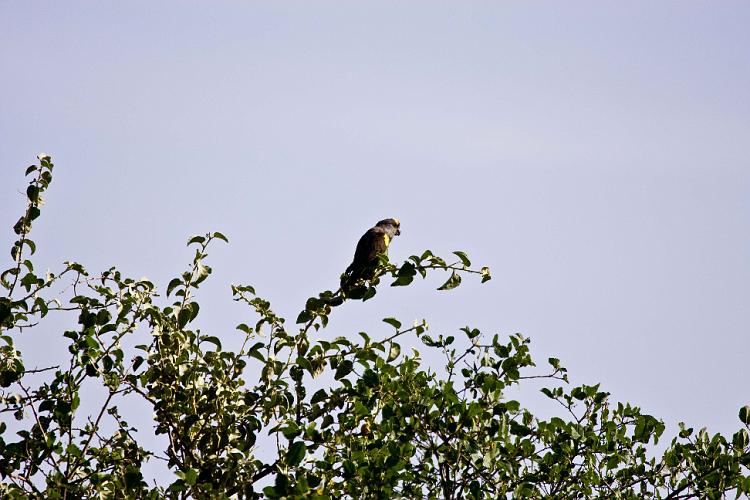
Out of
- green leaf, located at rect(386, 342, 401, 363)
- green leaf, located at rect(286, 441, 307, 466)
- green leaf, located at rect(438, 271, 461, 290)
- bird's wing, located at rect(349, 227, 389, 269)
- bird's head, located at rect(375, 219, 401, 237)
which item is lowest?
green leaf, located at rect(286, 441, 307, 466)

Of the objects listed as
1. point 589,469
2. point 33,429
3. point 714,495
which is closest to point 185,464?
point 33,429

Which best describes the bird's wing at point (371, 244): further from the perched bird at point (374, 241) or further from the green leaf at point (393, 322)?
the green leaf at point (393, 322)

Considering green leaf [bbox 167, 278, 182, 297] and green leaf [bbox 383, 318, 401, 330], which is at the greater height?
green leaf [bbox 167, 278, 182, 297]

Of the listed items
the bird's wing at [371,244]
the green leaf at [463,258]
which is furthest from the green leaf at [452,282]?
the bird's wing at [371,244]

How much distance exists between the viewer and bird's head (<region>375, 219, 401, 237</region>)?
27.3 ft

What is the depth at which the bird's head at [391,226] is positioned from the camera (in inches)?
327

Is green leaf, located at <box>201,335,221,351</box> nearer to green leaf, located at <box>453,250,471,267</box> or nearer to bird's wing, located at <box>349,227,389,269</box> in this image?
green leaf, located at <box>453,250,471,267</box>

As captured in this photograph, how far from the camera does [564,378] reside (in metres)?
5.23

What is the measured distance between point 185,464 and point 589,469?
6.77 ft

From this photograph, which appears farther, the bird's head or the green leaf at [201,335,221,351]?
Result: the bird's head

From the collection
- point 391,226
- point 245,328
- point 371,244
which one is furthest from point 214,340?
point 391,226

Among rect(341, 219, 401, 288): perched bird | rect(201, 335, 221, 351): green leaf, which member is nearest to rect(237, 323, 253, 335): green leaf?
rect(201, 335, 221, 351): green leaf

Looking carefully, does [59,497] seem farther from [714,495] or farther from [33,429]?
[714,495]

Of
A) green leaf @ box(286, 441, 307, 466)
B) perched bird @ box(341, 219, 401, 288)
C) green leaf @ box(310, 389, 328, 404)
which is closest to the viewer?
green leaf @ box(286, 441, 307, 466)
